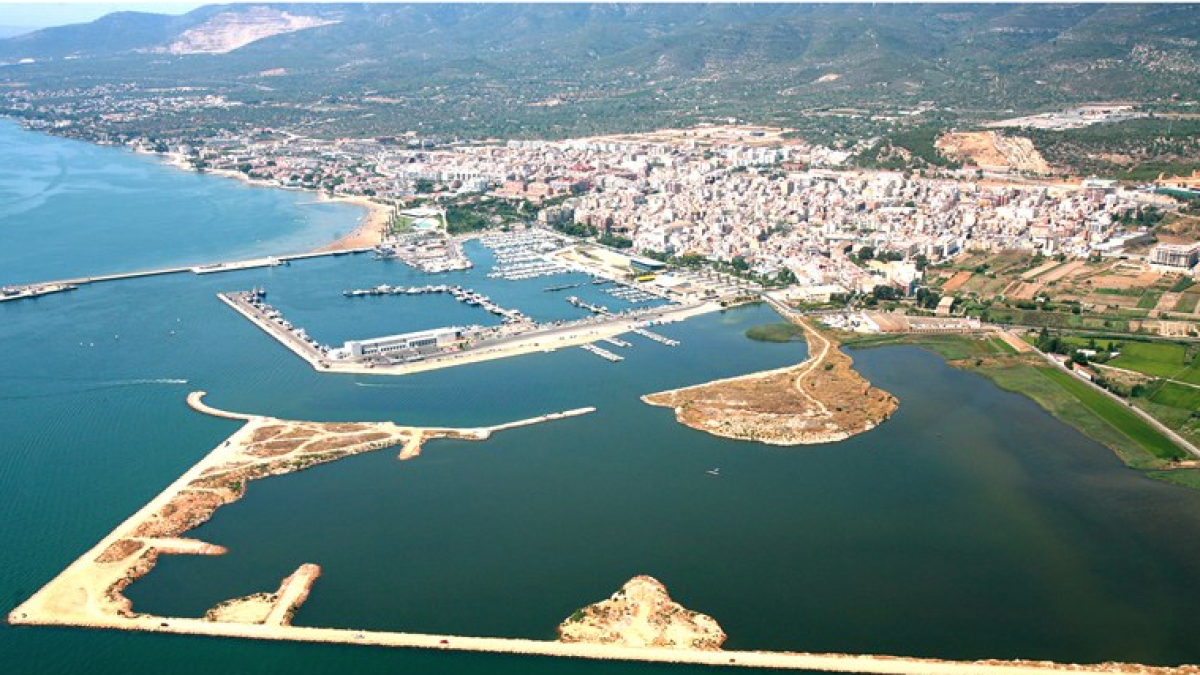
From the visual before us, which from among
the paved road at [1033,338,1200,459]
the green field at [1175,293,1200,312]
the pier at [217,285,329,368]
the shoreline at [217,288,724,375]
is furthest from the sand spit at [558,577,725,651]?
the green field at [1175,293,1200,312]

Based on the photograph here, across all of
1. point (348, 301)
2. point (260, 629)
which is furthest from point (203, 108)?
point (260, 629)

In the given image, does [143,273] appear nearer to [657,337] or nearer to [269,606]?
[657,337]

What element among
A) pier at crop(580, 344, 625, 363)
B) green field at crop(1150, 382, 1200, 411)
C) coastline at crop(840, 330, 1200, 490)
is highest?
green field at crop(1150, 382, 1200, 411)

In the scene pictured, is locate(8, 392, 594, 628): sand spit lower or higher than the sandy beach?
lower

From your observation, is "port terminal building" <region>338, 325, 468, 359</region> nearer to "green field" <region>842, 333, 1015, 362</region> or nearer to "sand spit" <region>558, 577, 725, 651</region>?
"green field" <region>842, 333, 1015, 362</region>

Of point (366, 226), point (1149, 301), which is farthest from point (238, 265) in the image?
point (1149, 301)

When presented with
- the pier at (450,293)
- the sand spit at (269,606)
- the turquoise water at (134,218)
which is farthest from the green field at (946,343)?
the turquoise water at (134,218)

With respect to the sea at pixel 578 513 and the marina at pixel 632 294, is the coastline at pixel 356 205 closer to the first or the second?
the marina at pixel 632 294
